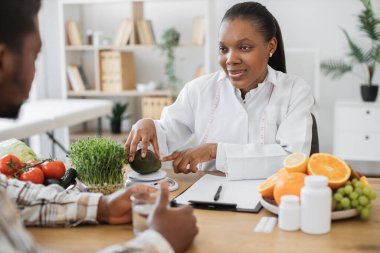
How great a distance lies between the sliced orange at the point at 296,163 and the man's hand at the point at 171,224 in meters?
0.37

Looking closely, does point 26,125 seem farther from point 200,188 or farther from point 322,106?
point 322,106

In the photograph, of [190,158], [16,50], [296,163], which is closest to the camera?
[16,50]

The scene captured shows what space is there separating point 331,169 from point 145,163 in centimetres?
62

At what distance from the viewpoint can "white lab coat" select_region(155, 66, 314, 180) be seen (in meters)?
1.80

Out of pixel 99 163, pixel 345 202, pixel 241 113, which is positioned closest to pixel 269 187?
pixel 345 202

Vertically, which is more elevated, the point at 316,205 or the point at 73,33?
the point at 73,33

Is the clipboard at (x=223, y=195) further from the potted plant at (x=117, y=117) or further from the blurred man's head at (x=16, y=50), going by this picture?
the potted plant at (x=117, y=117)

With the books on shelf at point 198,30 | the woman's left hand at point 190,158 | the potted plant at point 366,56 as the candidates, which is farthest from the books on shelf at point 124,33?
the woman's left hand at point 190,158

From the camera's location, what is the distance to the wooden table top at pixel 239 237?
1.11m

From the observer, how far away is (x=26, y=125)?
3518mm

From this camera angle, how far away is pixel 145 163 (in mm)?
1620

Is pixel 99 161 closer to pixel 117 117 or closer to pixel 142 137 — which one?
pixel 142 137

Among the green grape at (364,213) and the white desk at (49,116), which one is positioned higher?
the green grape at (364,213)

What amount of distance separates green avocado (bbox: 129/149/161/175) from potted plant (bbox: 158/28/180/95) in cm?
332
